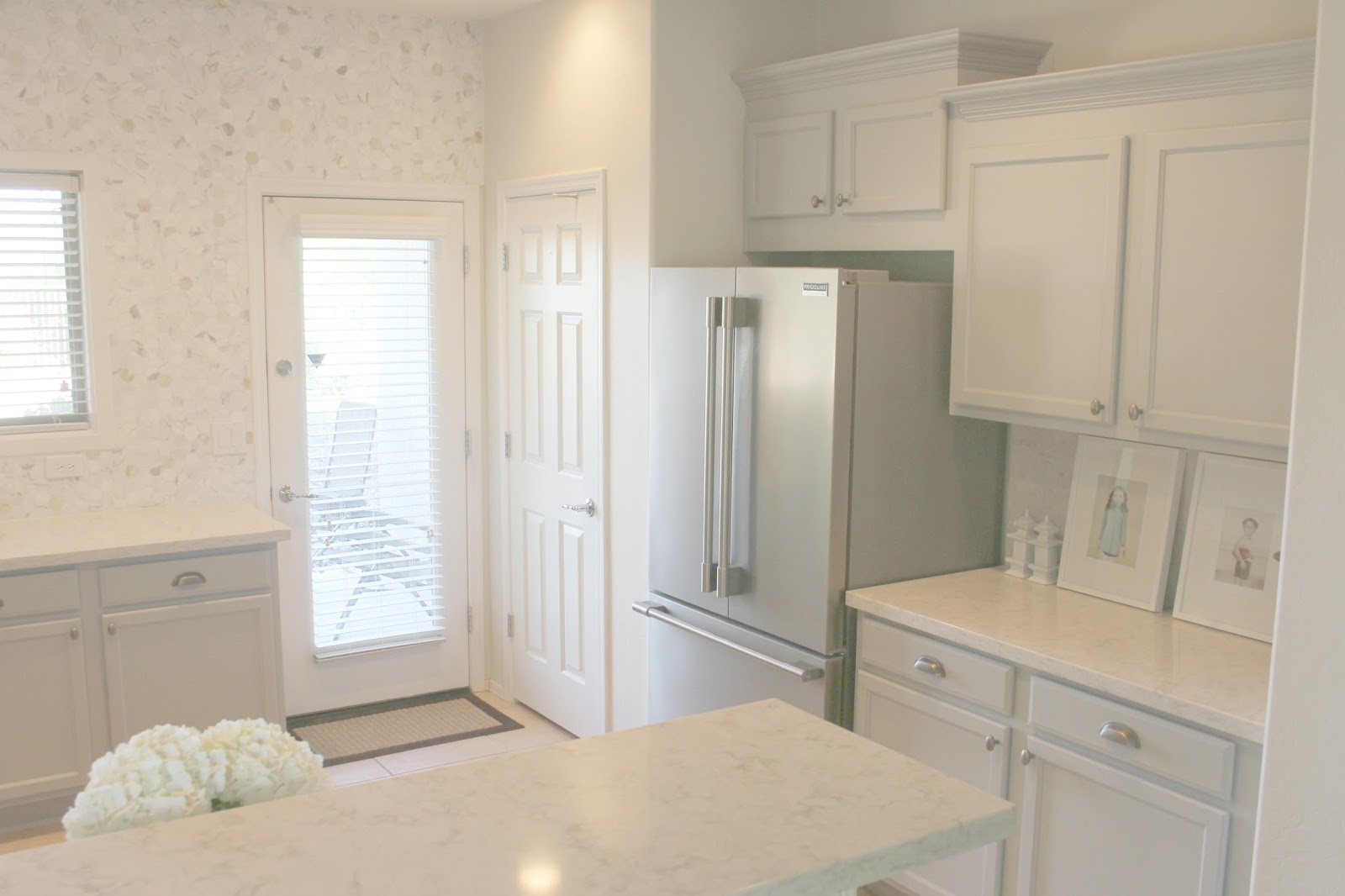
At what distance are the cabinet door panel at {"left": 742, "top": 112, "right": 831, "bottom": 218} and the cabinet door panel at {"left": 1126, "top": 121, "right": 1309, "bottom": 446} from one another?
43.1 inches

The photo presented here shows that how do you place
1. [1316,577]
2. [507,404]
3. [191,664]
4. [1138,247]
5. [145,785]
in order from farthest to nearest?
[507,404] → [191,664] → [1138,247] → [1316,577] → [145,785]

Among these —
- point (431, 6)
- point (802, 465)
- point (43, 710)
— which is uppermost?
point (431, 6)

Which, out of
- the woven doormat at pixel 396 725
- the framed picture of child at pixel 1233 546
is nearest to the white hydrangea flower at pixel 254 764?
the framed picture of child at pixel 1233 546

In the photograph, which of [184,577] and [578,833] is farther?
[184,577]

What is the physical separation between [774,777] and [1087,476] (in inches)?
77.2

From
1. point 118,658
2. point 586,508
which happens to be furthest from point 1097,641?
point 118,658

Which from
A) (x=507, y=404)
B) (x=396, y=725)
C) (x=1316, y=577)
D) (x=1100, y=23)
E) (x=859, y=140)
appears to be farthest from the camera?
(x=507, y=404)

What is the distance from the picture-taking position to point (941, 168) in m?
3.22

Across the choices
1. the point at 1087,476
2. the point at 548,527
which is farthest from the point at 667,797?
the point at 548,527

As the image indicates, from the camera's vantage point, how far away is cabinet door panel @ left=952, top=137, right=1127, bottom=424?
283 cm

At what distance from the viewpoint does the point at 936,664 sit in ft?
9.80

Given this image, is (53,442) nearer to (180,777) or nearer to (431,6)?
(431,6)

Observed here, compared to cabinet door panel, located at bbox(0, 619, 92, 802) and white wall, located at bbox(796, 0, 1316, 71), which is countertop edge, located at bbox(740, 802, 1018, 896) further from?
cabinet door panel, located at bbox(0, 619, 92, 802)

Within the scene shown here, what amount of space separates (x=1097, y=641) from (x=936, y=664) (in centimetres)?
39
